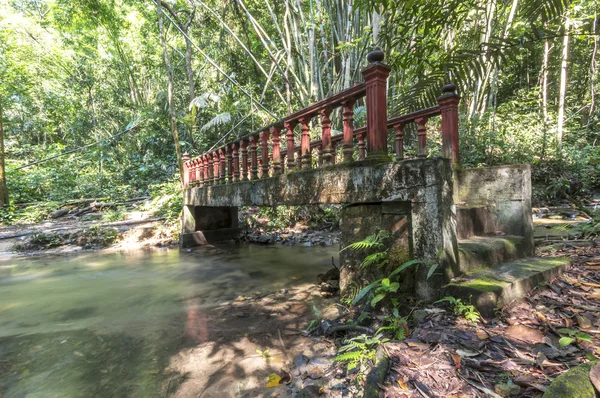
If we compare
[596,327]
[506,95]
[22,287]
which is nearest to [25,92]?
[22,287]

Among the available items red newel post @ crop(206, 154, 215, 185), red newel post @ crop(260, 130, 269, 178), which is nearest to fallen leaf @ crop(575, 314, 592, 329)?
red newel post @ crop(260, 130, 269, 178)

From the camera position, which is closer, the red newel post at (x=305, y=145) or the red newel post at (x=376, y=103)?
the red newel post at (x=376, y=103)

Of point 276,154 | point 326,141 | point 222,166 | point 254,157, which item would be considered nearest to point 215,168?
point 222,166

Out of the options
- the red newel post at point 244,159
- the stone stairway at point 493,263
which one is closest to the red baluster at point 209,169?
the red newel post at point 244,159

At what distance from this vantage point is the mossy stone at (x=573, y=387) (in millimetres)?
1134

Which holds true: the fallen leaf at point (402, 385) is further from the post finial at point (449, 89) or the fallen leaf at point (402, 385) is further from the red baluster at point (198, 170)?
the red baluster at point (198, 170)

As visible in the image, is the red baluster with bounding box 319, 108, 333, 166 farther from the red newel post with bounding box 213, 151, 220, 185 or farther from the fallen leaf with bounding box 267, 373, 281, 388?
the red newel post with bounding box 213, 151, 220, 185

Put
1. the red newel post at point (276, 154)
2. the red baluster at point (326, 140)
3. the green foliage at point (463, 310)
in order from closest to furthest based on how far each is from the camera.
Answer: the green foliage at point (463, 310) < the red baluster at point (326, 140) < the red newel post at point (276, 154)

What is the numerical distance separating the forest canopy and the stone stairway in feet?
18.3

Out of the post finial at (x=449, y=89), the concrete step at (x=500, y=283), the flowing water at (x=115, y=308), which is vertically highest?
the post finial at (x=449, y=89)

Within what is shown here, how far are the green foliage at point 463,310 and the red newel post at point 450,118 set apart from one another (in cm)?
190

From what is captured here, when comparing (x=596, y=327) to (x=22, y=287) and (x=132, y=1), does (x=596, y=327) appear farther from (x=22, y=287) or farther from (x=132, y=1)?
(x=132, y=1)

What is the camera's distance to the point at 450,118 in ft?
12.0

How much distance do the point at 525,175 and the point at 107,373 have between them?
14.5 feet
